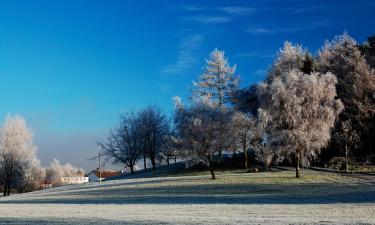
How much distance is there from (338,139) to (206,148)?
54.3 ft

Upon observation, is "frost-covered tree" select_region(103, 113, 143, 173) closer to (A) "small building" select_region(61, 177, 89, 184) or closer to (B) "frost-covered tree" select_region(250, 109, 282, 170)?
(B) "frost-covered tree" select_region(250, 109, 282, 170)

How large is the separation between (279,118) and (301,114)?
2252mm

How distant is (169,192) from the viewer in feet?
142

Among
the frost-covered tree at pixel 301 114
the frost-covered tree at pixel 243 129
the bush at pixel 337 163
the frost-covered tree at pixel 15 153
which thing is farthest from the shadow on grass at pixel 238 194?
the frost-covered tree at pixel 15 153

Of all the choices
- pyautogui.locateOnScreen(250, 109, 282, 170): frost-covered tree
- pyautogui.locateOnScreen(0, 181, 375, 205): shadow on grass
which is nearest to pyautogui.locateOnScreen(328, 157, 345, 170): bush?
pyautogui.locateOnScreen(250, 109, 282, 170): frost-covered tree

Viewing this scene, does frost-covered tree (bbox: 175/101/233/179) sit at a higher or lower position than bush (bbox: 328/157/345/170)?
higher

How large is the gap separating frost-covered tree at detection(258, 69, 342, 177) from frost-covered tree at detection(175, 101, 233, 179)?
587 centimetres

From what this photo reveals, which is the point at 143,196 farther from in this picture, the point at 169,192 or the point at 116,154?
the point at 116,154

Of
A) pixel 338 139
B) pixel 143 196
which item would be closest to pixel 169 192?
pixel 143 196

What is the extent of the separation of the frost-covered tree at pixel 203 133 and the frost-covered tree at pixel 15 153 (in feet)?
125

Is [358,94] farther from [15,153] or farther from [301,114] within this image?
[15,153]

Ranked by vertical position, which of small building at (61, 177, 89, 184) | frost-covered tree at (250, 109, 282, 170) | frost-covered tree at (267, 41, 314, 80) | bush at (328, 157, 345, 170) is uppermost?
frost-covered tree at (267, 41, 314, 80)

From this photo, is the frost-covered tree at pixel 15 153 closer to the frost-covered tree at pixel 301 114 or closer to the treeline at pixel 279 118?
the treeline at pixel 279 118

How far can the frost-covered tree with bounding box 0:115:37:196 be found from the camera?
3278 inches
